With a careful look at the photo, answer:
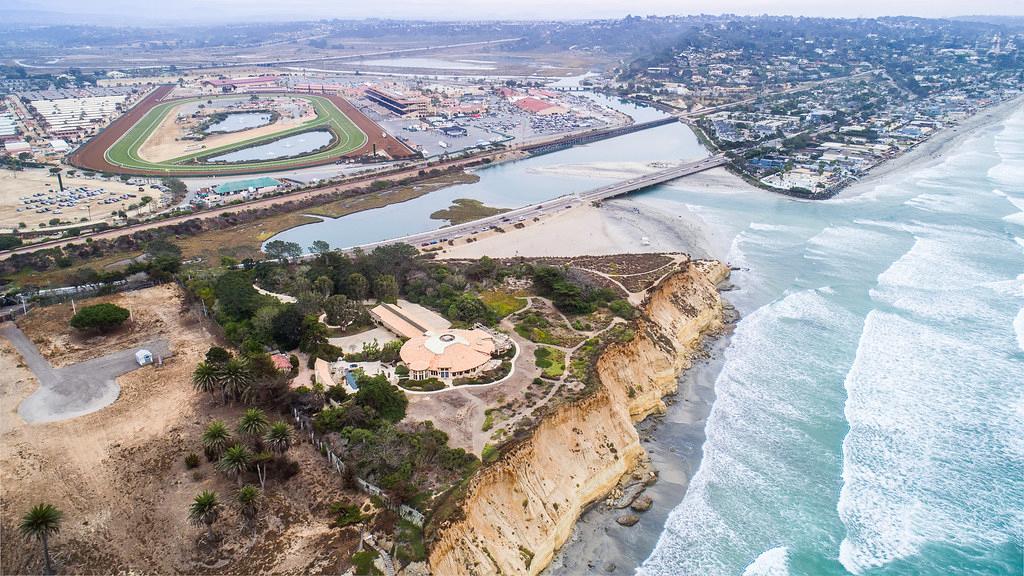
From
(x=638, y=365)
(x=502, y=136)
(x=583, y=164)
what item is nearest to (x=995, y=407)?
(x=638, y=365)

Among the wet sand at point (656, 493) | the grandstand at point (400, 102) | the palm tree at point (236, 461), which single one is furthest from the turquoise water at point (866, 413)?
the grandstand at point (400, 102)

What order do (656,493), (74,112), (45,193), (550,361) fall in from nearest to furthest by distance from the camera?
(656,493), (550,361), (45,193), (74,112)

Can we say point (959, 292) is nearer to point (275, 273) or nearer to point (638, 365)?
point (638, 365)

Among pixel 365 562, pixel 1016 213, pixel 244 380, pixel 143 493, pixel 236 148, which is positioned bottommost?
pixel 143 493

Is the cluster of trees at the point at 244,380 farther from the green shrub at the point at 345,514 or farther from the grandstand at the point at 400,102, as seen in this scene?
the grandstand at the point at 400,102

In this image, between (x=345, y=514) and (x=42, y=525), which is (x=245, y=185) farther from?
(x=345, y=514)

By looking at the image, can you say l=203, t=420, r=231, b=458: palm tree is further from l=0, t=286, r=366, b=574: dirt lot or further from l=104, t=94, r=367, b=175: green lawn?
l=104, t=94, r=367, b=175: green lawn

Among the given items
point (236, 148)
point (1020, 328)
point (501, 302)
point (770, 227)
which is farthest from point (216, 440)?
point (236, 148)
